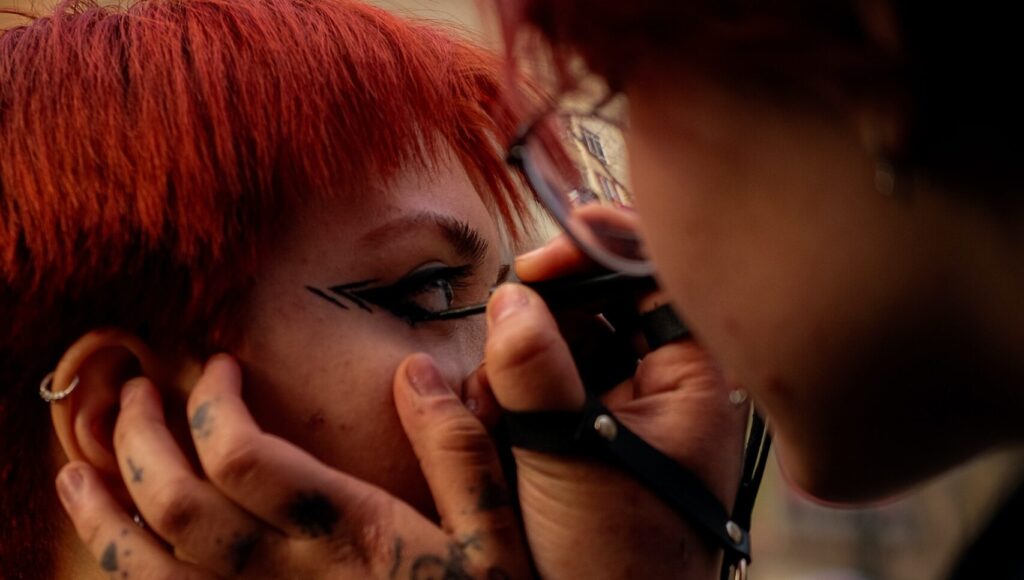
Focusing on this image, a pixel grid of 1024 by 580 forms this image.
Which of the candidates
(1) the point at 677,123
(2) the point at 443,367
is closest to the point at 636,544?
(2) the point at 443,367

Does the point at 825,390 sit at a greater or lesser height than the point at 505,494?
greater

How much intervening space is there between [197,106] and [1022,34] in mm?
781

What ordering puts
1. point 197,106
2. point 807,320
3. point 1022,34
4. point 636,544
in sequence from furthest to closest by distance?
point 197,106
point 636,544
point 807,320
point 1022,34

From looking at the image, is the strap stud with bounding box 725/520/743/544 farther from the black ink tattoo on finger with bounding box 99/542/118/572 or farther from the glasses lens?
the black ink tattoo on finger with bounding box 99/542/118/572

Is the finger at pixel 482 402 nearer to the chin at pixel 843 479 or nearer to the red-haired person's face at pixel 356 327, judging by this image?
the red-haired person's face at pixel 356 327

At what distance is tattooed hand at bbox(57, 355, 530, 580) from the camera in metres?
0.96

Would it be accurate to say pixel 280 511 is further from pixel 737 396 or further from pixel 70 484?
pixel 737 396

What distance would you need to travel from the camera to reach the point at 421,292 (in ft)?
3.75

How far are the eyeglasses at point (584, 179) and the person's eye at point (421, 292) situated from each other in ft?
0.52

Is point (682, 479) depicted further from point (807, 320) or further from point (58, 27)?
point (58, 27)

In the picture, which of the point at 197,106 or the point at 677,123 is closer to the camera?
the point at 677,123

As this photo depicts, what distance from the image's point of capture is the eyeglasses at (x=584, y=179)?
0.96m

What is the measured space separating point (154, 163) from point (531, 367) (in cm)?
43

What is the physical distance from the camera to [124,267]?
41.0 inches
